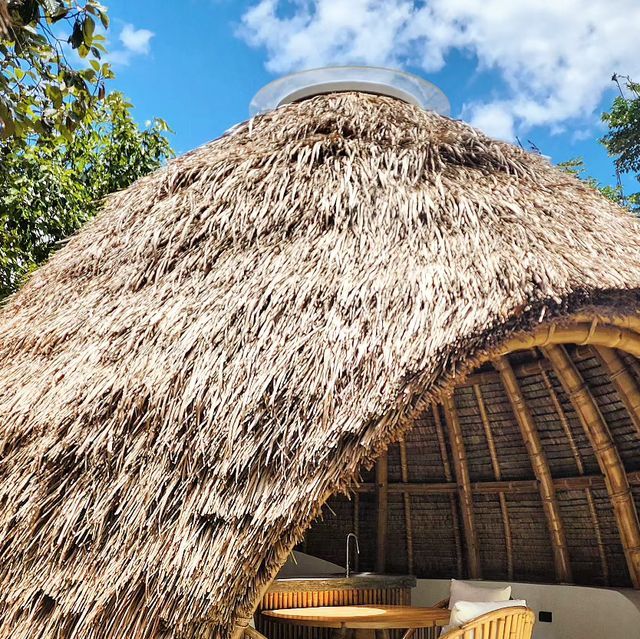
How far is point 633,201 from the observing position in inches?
464

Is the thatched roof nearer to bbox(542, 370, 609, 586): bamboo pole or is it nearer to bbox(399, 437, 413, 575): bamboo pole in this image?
bbox(542, 370, 609, 586): bamboo pole

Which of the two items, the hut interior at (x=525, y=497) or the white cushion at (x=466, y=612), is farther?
the hut interior at (x=525, y=497)

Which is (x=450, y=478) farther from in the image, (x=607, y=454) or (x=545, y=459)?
(x=607, y=454)

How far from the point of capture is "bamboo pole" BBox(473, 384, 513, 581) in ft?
17.5

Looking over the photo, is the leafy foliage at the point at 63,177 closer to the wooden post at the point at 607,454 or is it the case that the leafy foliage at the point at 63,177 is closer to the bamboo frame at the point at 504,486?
the bamboo frame at the point at 504,486

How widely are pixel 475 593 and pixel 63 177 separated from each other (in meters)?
4.85

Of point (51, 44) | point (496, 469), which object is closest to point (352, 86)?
point (51, 44)

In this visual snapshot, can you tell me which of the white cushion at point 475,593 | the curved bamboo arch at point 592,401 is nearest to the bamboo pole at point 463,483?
the curved bamboo arch at point 592,401

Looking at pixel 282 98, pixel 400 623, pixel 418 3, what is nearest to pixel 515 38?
pixel 418 3

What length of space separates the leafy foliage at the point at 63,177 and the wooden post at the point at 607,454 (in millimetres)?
3612

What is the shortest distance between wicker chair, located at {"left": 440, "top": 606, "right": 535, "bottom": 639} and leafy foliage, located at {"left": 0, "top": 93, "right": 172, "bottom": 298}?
160 inches

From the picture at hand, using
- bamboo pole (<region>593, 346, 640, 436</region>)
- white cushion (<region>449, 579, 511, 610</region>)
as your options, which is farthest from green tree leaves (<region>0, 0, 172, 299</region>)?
white cushion (<region>449, 579, 511, 610</region>)

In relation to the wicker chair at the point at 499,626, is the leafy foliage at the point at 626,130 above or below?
above

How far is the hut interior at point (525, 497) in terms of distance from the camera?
14.7 feet
